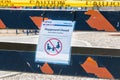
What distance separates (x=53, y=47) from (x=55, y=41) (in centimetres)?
9

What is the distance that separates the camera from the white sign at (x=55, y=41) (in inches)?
208

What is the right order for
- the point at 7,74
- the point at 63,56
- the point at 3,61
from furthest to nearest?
1. the point at 7,74
2. the point at 3,61
3. the point at 63,56

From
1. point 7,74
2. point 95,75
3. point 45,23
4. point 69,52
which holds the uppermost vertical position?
point 45,23

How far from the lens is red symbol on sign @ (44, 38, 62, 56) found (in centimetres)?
535

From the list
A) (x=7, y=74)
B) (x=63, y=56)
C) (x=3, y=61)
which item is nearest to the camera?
(x=63, y=56)

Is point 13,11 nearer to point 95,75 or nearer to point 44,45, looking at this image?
point 44,45

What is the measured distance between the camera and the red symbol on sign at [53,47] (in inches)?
211

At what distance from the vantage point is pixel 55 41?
535cm

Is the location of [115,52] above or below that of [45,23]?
below

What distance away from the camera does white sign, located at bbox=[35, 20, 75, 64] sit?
5.27m

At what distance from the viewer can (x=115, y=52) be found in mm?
5598

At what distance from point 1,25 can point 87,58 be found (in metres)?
1.30

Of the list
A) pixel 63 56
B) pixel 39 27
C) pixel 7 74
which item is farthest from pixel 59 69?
pixel 7 74

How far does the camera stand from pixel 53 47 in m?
5.36
